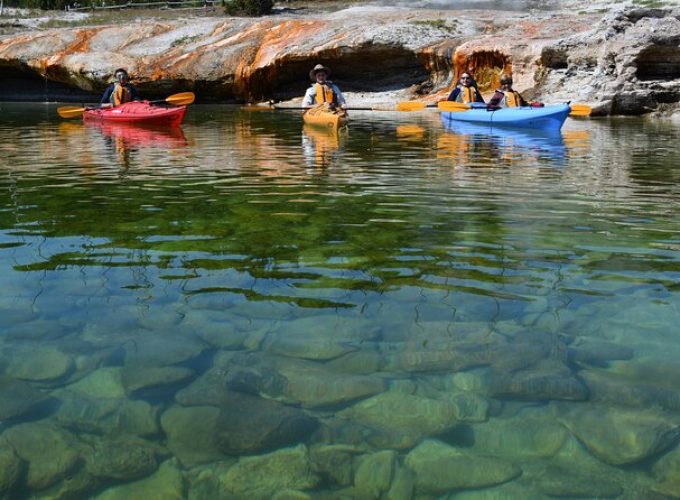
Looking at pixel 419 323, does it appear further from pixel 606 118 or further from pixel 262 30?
pixel 262 30

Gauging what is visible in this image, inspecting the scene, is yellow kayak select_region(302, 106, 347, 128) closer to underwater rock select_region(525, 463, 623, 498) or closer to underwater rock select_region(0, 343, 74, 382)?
underwater rock select_region(0, 343, 74, 382)

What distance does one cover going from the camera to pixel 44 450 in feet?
7.52

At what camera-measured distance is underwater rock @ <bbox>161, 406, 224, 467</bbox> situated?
2.27 metres

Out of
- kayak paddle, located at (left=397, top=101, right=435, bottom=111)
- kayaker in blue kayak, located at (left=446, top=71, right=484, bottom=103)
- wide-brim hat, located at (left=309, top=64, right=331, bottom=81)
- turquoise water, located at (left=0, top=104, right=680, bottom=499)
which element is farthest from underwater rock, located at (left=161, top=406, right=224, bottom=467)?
kayak paddle, located at (left=397, top=101, right=435, bottom=111)

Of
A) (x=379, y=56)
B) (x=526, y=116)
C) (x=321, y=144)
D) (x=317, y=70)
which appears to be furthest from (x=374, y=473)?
(x=379, y=56)

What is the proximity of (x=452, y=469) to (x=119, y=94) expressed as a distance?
1662cm

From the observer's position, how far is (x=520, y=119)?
14055mm

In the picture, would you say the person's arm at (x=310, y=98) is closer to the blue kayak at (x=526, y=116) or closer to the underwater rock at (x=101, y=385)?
the blue kayak at (x=526, y=116)

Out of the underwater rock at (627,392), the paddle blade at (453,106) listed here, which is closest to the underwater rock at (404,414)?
the underwater rock at (627,392)

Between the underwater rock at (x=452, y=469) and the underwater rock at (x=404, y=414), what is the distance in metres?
0.11

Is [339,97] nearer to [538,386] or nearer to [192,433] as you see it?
[538,386]

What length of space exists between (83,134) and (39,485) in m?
13.6

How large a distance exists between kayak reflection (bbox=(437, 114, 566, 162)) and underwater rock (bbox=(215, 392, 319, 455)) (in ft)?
25.5

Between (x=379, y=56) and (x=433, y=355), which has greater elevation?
(x=379, y=56)
